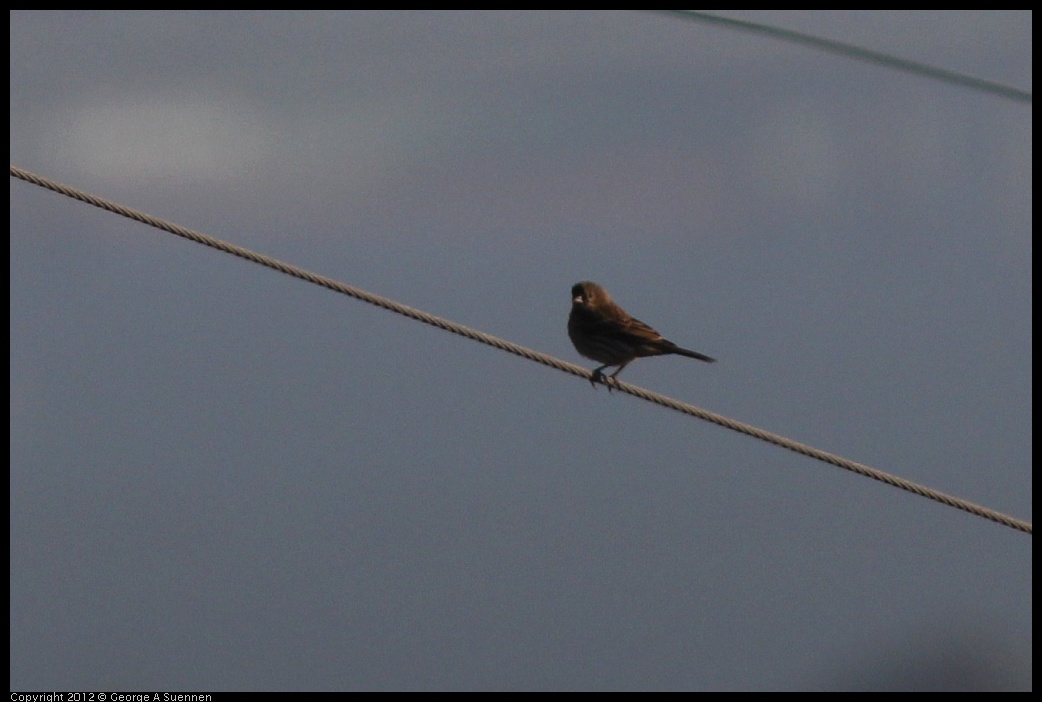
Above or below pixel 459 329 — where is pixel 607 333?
above

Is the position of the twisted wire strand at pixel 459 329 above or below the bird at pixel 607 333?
below

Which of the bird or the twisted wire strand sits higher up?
the bird

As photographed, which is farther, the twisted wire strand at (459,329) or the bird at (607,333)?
the bird at (607,333)

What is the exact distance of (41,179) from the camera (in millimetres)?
9586

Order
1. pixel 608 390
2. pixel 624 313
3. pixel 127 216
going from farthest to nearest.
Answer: pixel 624 313 < pixel 608 390 < pixel 127 216

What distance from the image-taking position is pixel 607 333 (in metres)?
15.2

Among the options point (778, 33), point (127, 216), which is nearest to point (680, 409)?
point (778, 33)

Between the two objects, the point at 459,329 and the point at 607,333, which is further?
the point at 607,333

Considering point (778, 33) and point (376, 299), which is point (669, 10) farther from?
point (376, 299)

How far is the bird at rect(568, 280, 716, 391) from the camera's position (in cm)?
1473

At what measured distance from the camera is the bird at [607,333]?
14.7 m

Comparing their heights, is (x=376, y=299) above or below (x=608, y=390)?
below

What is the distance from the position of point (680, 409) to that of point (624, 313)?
5131 mm

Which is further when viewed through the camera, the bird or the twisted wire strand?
the bird
